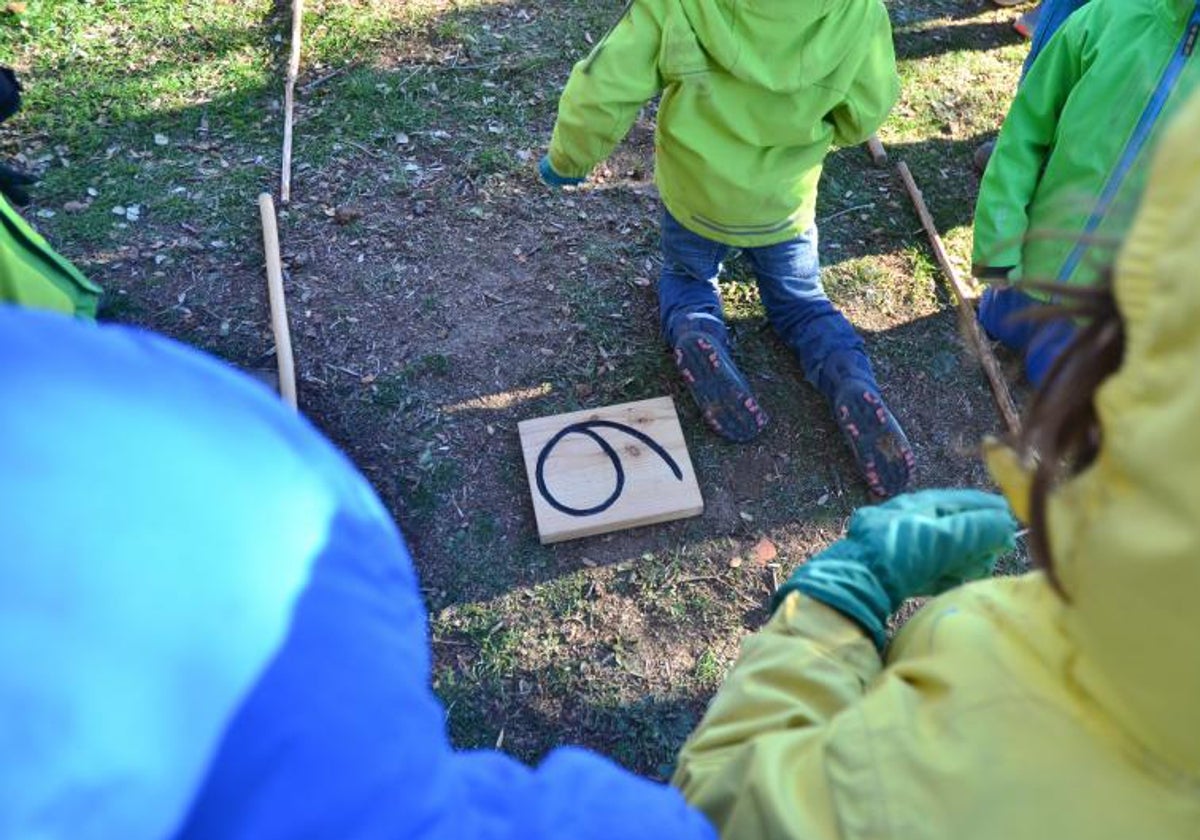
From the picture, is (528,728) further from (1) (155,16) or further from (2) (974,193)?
(1) (155,16)

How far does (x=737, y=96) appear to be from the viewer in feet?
8.35

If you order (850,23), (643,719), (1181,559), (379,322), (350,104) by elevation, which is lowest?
(643,719)

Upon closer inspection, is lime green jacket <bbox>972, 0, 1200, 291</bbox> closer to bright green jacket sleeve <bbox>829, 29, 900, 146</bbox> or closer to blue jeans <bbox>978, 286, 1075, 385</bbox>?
blue jeans <bbox>978, 286, 1075, 385</bbox>

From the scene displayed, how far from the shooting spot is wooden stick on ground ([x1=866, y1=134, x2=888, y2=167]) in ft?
12.9

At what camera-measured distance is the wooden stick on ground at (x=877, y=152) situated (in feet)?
12.9

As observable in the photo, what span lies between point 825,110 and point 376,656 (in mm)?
2330

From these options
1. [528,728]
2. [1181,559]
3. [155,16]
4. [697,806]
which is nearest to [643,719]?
[528,728]

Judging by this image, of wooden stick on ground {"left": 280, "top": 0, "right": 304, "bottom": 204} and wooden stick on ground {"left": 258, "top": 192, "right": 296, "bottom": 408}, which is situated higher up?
wooden stick on ground {"left": 280, "top": 0, "right": 304, "bottom": 204}

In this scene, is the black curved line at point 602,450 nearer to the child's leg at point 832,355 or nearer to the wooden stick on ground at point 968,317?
the child's leg at point 832,355

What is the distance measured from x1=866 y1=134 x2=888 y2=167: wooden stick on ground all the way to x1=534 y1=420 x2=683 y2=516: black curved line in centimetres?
186

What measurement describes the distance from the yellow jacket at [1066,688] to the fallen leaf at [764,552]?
146 cm

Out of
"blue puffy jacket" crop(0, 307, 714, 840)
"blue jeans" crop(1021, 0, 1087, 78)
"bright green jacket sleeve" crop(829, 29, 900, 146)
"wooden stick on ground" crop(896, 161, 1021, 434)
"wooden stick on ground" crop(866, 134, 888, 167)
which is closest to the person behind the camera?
"blue puffy jacket" crop(0, 307, 714, 840)

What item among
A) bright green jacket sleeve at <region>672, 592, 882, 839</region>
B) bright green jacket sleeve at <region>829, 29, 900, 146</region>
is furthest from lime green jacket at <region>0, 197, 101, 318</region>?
bright green jacket sleeve at <region>829, 29, 900, 146</region>

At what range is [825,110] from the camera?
8.60 ft
